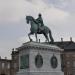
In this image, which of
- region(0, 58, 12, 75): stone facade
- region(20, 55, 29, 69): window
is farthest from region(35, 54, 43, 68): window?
region(0, 58, 12, 75): stone facade

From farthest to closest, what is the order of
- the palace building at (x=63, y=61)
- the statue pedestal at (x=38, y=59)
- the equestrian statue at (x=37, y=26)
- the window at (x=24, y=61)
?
the palace building at (x=63, y=61) < the equestrian statue at (x=37, y=26) < the window at (x=24, y=61) < the statue pedestal at (x=38, y=59)

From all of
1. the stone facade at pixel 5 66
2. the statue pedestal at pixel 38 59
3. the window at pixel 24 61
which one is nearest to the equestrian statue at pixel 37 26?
the statue pedestal at pixel 38 59

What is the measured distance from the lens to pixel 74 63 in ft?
322

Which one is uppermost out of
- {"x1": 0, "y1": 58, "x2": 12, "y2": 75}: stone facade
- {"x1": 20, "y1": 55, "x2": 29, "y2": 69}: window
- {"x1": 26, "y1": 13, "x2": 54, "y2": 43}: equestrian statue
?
{"x1": 26, "y1": 13, "x2": 54, "y2": 43}: equestrian statue

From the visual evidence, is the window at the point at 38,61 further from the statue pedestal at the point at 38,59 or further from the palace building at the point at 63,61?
the palace building at the point at 63,61

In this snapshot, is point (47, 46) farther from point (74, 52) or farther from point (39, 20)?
point (74, 52)

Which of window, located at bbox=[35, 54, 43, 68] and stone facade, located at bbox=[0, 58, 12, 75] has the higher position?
window, located at bbox=[35, 54, 43, 68]

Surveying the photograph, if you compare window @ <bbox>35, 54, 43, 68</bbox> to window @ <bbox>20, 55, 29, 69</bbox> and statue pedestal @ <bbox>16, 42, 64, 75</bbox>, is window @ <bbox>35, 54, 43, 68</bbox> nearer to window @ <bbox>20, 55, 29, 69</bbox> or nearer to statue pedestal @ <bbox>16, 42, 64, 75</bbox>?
statue pedestal @ <bbox>16, 42, 64, 75</bbox>

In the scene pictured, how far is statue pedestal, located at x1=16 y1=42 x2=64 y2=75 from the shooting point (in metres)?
34.4

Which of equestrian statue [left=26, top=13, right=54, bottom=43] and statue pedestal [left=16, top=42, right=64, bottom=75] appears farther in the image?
equestrian statue [left=26, top=13, right=54, bottom=43]

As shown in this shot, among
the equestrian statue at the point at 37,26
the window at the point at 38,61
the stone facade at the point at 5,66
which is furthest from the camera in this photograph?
the stone facade at the point at 5,66

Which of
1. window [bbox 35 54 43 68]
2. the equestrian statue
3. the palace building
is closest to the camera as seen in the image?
window [bbox 35 54 43 68]

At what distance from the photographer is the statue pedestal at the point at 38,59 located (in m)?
→ 34.4

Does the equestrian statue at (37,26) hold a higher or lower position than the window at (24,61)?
higher
